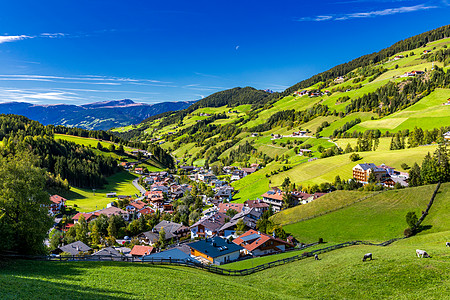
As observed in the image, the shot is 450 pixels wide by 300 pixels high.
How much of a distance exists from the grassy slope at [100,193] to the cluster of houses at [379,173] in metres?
102

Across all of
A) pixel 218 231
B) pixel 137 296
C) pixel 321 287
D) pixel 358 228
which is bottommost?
pixel 218 231

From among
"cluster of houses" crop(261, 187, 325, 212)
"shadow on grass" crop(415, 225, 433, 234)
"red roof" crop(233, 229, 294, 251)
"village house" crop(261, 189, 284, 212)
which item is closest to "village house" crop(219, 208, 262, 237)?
"village house" crop(261, 189, 284, 212)

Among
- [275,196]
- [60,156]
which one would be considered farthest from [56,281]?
[60,156]

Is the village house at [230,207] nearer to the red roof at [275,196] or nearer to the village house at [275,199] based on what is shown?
the village house at [275,199]

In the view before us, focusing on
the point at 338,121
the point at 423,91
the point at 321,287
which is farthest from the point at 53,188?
the point at 423,91

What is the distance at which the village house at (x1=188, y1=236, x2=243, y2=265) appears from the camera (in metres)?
46.6

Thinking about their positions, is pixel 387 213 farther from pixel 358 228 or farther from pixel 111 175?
pixel 111 175

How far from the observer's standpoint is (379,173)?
89938mm

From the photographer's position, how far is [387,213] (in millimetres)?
56281

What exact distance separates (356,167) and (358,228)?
1945 inches

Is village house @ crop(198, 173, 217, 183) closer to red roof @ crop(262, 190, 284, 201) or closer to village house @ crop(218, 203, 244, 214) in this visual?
village house @ crop(218, 203, 244, 214)

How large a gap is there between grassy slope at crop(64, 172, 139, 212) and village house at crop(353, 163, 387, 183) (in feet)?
332

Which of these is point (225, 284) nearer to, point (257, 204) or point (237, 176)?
point (257, 204)

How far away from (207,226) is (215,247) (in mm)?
22429
